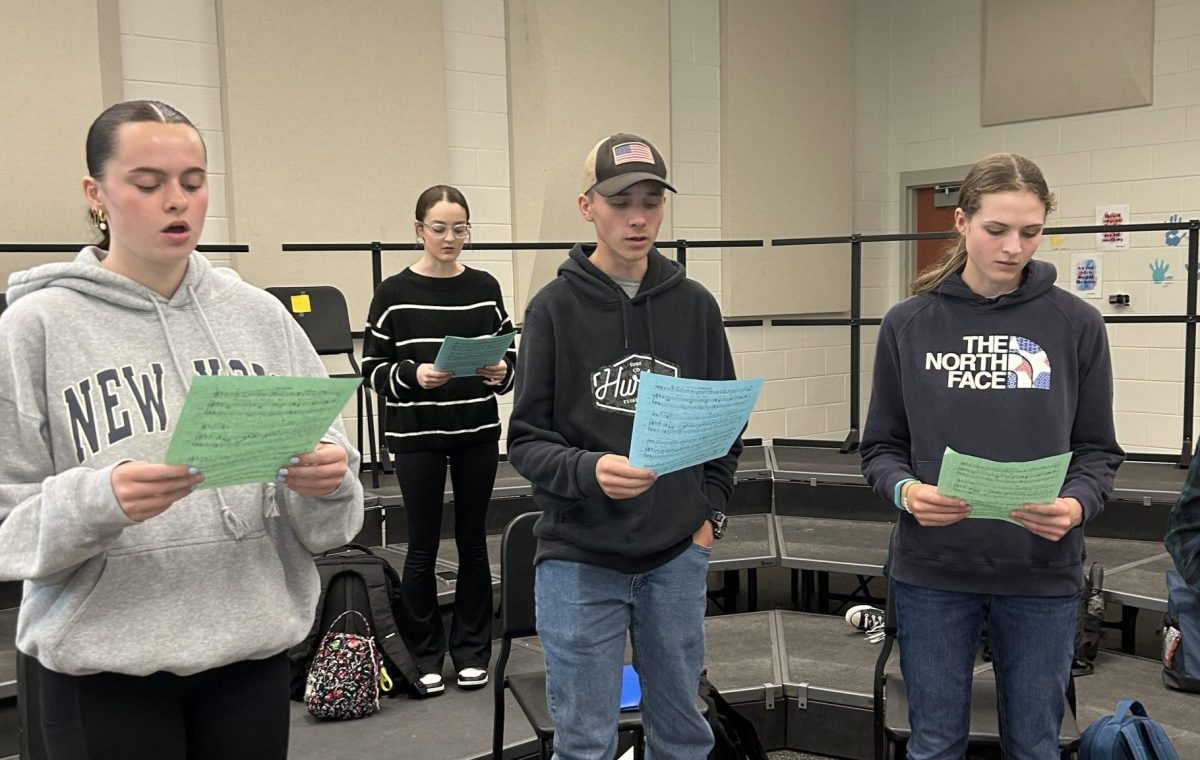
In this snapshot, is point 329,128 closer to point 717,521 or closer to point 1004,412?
point 717,521

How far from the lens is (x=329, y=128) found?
14.9 feet

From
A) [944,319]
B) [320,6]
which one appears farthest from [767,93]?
[944,319]

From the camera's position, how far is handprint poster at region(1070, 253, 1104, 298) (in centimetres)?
553

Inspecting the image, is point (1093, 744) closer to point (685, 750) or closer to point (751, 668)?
point (685, 750)

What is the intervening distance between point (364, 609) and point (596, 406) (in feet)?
5.19

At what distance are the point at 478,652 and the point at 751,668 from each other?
88 cm

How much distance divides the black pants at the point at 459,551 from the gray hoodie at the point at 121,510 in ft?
4.97

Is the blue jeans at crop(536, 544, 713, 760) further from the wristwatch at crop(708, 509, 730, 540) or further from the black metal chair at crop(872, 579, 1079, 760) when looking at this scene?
the black metal chair at crop(872, 579, 1079, 760)

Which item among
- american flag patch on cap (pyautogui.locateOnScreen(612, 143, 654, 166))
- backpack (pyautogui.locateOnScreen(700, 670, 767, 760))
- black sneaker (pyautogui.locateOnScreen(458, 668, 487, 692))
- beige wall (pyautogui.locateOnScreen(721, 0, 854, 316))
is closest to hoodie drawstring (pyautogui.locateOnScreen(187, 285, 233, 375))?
american flag patch on cap (pyautogui.locateOnScreen(612, 143, 654, 166))

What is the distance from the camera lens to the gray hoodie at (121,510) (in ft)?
3.70

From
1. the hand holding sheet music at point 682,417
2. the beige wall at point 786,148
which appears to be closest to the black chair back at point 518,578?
the hand holding sheet music at point 682,417

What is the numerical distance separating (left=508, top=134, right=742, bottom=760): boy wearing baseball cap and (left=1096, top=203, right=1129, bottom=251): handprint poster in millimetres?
4580

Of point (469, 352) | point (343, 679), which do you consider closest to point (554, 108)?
point (469, 352)

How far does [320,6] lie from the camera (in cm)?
450
